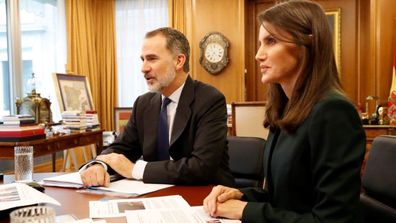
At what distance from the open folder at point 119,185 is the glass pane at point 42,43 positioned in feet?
12.7

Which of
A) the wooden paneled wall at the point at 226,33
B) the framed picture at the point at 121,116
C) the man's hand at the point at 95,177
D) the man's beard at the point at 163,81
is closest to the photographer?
the man's hand at the point at 95,177

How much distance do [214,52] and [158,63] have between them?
3622 mm

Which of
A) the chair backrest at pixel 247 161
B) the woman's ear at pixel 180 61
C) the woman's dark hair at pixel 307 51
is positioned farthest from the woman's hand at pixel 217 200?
the woman's ear at pixel 180 61

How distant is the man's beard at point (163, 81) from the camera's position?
→ 1.92m

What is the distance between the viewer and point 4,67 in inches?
191

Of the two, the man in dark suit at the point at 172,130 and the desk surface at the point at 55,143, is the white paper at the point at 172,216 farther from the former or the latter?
the desk surface at the point at 55,143

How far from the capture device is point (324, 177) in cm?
99

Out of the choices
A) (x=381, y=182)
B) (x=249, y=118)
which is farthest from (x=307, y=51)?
(x=249, y=118)

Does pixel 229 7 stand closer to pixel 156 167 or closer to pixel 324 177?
pixel 156 167

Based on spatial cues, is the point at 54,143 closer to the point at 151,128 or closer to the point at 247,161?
the point at 151,128

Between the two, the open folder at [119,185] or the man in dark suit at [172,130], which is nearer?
the open folder at [119,185]

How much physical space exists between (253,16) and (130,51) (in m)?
1.96

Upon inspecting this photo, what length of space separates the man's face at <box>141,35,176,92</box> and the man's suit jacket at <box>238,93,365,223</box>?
0.91 m

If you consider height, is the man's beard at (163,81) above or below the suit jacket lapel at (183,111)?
above
